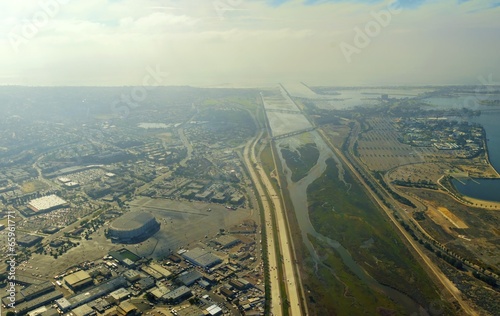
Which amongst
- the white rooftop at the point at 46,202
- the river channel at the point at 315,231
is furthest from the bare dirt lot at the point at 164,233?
the white rooftop at the point at 46,202

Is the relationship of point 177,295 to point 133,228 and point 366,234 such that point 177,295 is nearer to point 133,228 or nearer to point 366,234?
point 133,228

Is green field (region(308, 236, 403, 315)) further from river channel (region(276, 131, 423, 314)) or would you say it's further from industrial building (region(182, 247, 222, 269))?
industrial building (region(182, 247, 222, 269))

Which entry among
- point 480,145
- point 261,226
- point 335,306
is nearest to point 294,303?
point 335,306

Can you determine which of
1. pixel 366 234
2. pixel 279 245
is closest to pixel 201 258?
pixel 279 245

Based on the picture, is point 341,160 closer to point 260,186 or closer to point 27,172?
point 260,186

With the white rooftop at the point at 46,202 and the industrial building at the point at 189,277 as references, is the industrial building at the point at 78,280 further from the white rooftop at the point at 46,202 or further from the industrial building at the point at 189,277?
the white rooftop at the point at 46,202
